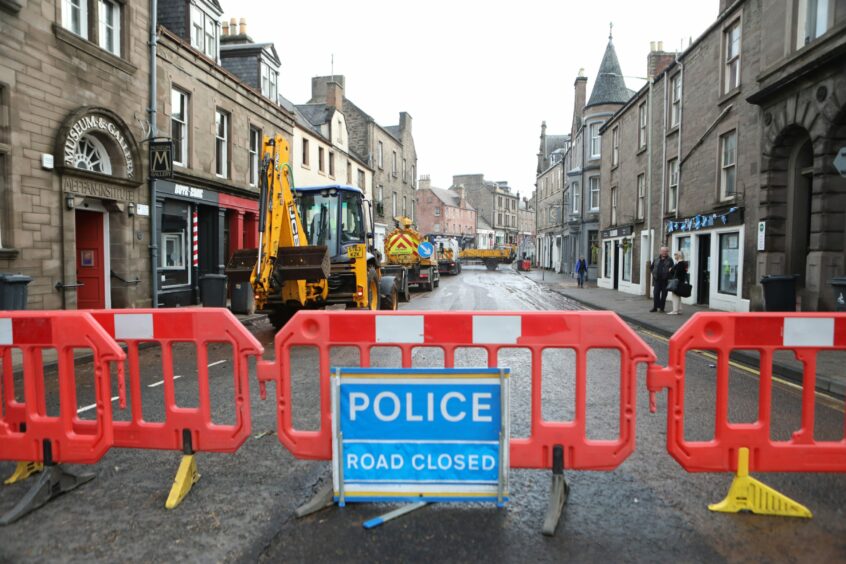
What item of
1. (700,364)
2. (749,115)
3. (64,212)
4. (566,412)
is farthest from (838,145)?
(64,212)

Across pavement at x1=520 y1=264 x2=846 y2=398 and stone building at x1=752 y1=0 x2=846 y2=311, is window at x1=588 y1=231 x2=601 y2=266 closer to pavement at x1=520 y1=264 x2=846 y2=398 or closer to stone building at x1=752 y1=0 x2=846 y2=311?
pavement at x1=520 y1=264 x2=846 y2=398

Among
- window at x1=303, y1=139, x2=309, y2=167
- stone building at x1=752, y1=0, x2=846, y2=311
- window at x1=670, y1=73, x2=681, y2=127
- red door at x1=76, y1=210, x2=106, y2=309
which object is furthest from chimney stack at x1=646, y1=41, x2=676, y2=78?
red door at x1=76, y1=210, x2=106, y2=309

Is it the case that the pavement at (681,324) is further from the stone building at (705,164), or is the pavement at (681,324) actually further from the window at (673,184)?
the window at (673,184)

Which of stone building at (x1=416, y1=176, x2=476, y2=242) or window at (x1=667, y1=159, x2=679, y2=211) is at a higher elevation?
stone building at (x1=416, y1=176, x2=476, y2=242)

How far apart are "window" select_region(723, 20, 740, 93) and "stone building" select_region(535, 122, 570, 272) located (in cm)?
2854

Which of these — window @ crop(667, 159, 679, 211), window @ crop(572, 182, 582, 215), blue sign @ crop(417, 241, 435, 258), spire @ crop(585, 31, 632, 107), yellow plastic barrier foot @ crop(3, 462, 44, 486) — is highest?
spire @ crop(585, 31, 632, 107)

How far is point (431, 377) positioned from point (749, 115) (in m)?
15.2

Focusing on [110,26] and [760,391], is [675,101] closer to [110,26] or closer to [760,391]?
[110,26]

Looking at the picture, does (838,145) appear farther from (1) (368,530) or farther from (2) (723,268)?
(1) (368,530)

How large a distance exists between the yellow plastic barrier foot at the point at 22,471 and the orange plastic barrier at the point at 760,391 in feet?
14.5

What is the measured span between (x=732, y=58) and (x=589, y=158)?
2219 centimetres

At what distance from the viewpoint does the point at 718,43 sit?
658 inches

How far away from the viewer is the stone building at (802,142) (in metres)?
11.5

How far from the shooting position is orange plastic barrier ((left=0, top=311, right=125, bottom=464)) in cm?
378
